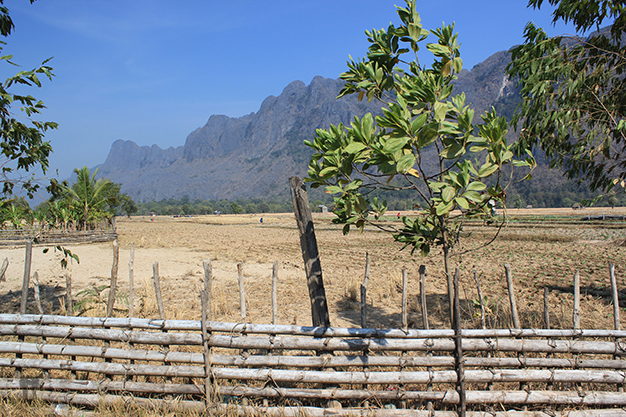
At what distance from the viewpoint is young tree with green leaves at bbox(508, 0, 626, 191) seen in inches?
224

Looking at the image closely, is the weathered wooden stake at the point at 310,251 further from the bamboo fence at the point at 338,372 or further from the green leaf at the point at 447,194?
the green leaf at the point at 447,194

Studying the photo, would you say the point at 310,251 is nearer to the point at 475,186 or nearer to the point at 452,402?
the point at 475,186

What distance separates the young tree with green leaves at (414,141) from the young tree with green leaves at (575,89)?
13.2 ft

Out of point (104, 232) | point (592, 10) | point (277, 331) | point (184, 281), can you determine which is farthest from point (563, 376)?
point (104, 232)

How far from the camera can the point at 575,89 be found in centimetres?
585

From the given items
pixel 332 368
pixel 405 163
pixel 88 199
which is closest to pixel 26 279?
pixel 332 368

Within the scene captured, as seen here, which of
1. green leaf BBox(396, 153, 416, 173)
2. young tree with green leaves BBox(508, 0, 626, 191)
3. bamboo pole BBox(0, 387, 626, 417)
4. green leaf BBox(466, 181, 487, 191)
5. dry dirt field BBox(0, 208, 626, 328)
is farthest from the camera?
dry dirt field BBox(0, 208, 626, 328)

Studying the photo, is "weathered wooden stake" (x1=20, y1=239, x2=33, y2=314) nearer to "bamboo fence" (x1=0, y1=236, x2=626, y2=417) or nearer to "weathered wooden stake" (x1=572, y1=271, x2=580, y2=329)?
"bamboo fence" (x1=0, y1=236, x2=626, y2=417)

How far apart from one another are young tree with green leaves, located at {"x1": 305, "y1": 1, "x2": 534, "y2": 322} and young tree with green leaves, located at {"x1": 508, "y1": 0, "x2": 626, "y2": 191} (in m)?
4.01

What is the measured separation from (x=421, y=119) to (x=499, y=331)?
279 cm

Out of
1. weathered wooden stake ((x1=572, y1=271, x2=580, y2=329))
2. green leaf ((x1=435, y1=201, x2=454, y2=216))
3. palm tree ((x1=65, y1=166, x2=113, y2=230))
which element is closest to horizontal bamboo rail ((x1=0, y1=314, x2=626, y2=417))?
weathered wooden stake ((x1=572, y1=271, x2=580, y2=329))

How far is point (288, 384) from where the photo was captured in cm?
361

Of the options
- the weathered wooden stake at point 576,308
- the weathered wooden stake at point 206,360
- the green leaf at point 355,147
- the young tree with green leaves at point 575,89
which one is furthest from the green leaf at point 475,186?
the young tree with green leaves at point 575,89

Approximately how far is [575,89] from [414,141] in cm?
572
